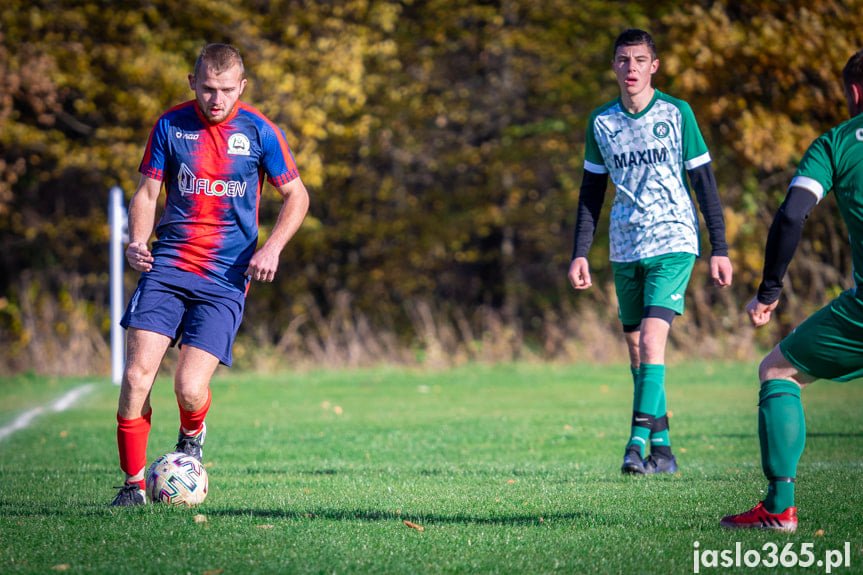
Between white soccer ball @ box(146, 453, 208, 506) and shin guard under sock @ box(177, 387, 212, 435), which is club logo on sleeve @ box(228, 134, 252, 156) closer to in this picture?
shin guard under sock @ box(177, 387, 212, 435)

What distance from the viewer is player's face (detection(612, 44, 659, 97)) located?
6.18 metres

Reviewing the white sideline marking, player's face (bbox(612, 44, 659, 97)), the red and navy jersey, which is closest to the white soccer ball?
the red and navy jersey

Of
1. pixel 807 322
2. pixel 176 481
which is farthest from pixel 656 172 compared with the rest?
pixel 176 481

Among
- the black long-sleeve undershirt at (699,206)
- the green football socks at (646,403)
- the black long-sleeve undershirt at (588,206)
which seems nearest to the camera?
the black long-sleeve undershirt at (699,206)

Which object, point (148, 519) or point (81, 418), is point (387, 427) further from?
point (148, 519)

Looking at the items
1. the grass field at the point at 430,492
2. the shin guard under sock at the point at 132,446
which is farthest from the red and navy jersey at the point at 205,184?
the grass field at the point at 430,492

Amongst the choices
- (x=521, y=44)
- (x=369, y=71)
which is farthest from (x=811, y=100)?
(x=369, y=71)

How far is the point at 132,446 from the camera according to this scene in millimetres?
5203

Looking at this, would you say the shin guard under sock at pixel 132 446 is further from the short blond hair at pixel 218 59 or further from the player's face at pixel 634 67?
the player's face at pixel 634 67

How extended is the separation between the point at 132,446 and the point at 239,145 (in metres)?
1.74

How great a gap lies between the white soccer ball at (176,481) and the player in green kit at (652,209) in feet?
8.69

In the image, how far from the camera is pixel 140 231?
5.33 m

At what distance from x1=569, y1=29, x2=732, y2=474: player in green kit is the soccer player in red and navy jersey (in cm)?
220

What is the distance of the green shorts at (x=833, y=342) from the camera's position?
3.88 meters
